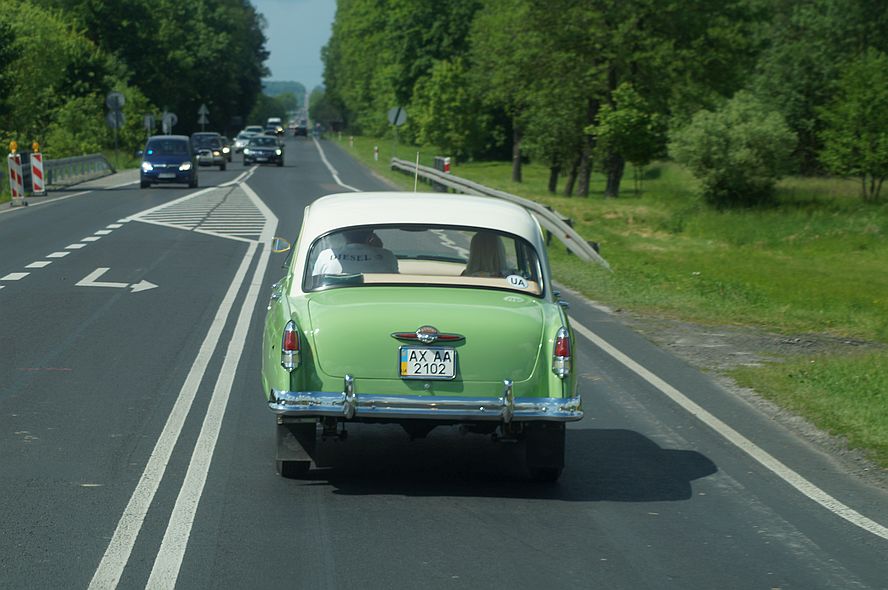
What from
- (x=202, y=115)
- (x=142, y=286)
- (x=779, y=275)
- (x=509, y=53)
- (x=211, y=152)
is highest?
(x=509, y=53)

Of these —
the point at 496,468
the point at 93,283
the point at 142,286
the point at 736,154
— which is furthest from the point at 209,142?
the point at 496,468

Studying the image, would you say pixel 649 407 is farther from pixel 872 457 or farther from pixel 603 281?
pixel 603 281

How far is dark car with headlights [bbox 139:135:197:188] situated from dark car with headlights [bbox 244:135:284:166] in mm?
22435

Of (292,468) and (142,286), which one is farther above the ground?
(292,468)

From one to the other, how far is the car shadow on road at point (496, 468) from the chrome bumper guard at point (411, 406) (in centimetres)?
55

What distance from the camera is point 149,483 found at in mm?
8070

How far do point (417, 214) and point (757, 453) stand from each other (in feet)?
9.00

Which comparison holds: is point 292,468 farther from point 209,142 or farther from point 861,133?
Result: point 209,142

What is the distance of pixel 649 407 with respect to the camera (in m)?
11.0

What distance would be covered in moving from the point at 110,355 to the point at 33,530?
19.3 ft

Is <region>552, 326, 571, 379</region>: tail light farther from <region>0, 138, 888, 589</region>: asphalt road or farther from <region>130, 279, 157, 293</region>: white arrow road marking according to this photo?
<region>130, 279, 157, 293</region>: white arrow road marking

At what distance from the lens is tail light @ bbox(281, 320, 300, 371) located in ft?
25.7

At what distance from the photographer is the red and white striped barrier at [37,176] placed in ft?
133

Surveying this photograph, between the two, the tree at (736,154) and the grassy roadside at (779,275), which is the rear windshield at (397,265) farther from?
the tree at (736,154)
